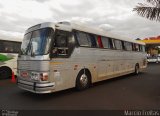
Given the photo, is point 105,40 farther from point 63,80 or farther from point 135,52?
point 135,52

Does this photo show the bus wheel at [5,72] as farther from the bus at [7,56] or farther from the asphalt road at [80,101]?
the asphalt road at [80,101]

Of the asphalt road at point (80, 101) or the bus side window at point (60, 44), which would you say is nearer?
the asphalt road at point (80, 101)

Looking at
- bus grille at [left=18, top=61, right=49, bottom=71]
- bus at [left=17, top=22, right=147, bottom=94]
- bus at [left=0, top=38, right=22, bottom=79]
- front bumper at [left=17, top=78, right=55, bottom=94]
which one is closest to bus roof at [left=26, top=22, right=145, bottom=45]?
bus at [left=17, top=22, right=147, bottom=94]

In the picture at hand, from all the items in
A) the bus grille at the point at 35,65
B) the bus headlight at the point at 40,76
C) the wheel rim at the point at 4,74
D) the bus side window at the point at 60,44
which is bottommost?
the wheel rim at the point at 4,74

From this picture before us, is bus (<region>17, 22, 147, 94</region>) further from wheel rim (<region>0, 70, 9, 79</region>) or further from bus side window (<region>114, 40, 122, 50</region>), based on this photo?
wheel rim (<region>0, 70, 9, 79</region>)

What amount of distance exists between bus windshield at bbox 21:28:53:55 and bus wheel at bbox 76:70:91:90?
7.65ft

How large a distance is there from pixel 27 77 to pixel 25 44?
4.74 feet

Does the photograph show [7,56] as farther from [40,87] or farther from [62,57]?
[40,87]

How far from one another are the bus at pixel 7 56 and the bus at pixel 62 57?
17.7 feet

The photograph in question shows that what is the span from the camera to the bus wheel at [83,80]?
29.2ft

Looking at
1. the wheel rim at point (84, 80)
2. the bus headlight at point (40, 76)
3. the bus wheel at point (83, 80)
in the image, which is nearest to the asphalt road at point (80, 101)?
the bus wheel at point (83, 80)

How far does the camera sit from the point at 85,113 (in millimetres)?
5832

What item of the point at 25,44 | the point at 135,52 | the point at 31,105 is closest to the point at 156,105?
the point at 31,105

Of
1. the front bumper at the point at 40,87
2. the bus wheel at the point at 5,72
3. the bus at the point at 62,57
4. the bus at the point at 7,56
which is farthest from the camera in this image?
the bus wheel at the point at 5,72
